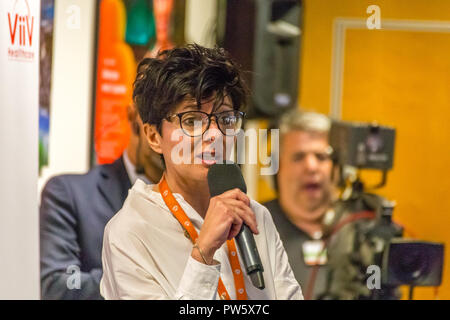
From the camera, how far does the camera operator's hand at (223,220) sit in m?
2.81

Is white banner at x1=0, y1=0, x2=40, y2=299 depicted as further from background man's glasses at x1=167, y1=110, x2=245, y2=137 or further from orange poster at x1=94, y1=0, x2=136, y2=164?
background man's glasses at x1=167, y1=110, x2=245, y2=137

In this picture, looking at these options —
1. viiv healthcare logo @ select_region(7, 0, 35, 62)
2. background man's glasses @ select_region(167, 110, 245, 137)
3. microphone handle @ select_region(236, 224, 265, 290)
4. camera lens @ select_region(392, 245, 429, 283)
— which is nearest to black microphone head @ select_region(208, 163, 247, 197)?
background man's glasses @ select_region(167, 110, 245, 137)

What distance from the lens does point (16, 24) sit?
332 cm

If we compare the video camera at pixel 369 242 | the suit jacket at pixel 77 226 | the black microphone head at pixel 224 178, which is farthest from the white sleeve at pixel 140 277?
the video camera at pixel 369 242

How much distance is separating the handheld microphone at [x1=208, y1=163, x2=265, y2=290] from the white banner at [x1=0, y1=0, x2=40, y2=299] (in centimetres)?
90

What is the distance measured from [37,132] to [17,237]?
49 cm

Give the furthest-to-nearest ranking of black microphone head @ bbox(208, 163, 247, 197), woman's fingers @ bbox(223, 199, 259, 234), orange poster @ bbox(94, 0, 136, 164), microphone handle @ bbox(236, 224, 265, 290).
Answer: orange poster @ bbox(94, 0, 136, 164) < black microphone head @ bbox(208, 163, 247, 197) < woman's fingers @ bbox(223, 199, 259, 234) < microphone handle @ bbox(236, 224, 265, 290)

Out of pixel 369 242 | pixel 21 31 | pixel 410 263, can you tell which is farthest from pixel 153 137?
pixel 410 263

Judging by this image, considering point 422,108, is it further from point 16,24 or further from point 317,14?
point 16,24

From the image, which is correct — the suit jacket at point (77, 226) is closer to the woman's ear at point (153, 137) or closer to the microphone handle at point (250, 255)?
the woman's ear at point (153, 137)

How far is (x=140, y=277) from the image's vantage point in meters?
2.94

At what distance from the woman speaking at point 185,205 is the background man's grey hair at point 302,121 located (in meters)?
0.20

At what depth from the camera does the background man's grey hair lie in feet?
10.5
